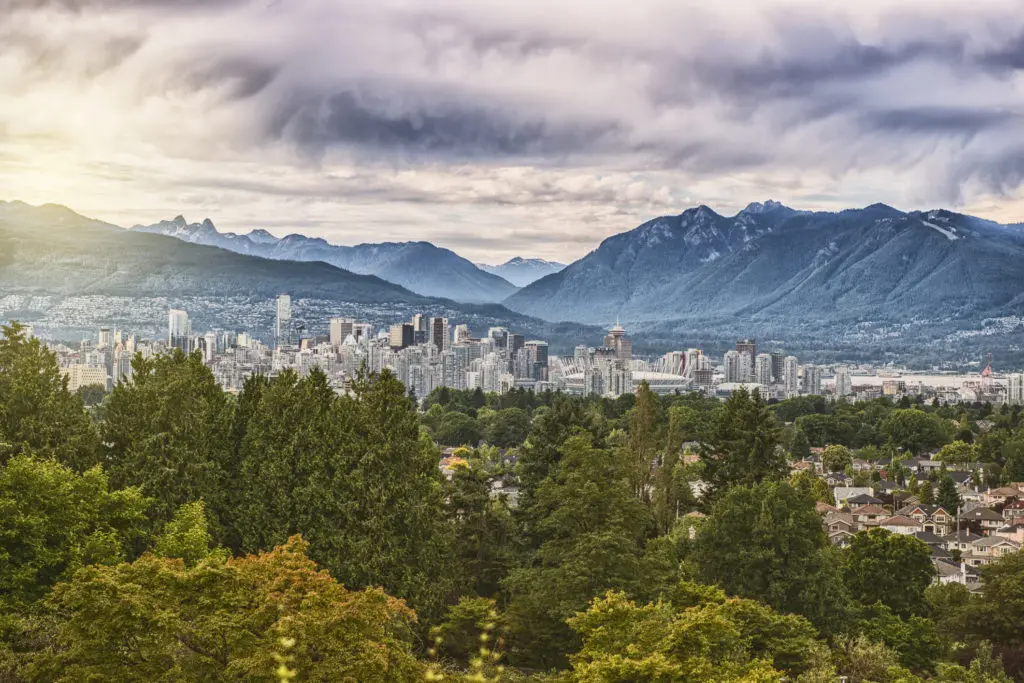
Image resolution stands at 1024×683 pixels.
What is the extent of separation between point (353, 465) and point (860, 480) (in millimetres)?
27981

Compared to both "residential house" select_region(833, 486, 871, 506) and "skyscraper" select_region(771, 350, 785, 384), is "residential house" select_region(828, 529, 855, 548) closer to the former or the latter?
"residential house" select_region(833, 486, 871, 506)

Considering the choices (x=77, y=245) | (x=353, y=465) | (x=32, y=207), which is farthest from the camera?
(x=32, y=207)

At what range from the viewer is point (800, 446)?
1823 inches

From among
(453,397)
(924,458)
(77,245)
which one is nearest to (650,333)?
(77,245)

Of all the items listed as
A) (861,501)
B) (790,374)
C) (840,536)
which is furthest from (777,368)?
(840,536)

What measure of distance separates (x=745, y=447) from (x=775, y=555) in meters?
4.19

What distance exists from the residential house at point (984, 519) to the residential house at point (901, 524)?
73.6 inches

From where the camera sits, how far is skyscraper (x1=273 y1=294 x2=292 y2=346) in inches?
5148

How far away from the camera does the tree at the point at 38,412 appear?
13133mm

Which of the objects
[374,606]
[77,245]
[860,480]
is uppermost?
[77,245]

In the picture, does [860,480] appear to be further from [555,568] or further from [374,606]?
[374,606]

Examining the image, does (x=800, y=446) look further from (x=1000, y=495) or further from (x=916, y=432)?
(x=1000, y=495)

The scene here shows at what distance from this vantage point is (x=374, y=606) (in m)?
9.47

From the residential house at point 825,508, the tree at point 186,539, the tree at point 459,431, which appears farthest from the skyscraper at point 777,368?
the tree at point 186,539
